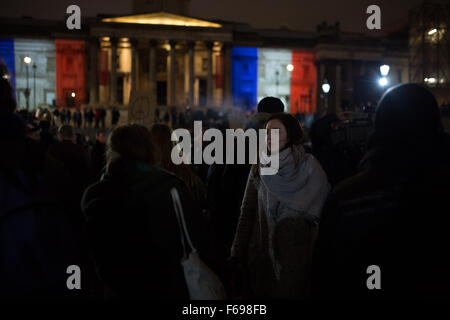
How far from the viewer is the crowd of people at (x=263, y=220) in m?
2.15

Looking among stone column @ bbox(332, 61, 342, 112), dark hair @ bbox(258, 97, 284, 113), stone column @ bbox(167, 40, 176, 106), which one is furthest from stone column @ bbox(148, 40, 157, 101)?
dark hair @ bbox(258, 97, 284, 113)

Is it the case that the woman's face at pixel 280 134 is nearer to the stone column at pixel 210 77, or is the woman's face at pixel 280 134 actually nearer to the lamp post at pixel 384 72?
the lamp post at pixel 384 72

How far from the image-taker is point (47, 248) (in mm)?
2146

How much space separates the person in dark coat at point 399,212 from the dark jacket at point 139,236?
947 millimetres

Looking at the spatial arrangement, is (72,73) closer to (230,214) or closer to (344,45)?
(344,45)

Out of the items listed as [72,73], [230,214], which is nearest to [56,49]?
[72,73]

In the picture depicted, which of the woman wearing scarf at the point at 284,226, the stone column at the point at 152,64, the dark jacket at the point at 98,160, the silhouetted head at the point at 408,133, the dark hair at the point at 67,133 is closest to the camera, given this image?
the silhouetted head at the point at 408,133

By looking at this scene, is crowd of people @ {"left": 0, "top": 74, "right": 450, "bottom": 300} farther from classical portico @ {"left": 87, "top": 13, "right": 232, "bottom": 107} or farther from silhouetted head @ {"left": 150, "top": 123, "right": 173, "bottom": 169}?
classical portico @ {"left": 87, "top": 13, "right": 232, "bottom": 107}

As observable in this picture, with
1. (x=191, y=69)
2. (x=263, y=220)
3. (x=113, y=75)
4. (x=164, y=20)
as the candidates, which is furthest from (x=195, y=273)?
(x=164, y=20)

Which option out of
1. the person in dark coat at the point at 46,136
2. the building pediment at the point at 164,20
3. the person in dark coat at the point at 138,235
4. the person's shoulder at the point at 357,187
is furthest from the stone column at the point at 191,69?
the person's shoulder at the point at 357,187

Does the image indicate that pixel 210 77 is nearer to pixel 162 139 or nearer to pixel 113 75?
pixel 113 75

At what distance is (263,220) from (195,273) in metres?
1.47

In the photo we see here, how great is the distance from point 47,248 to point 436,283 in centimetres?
179

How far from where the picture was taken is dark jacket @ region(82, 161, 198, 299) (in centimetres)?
279
